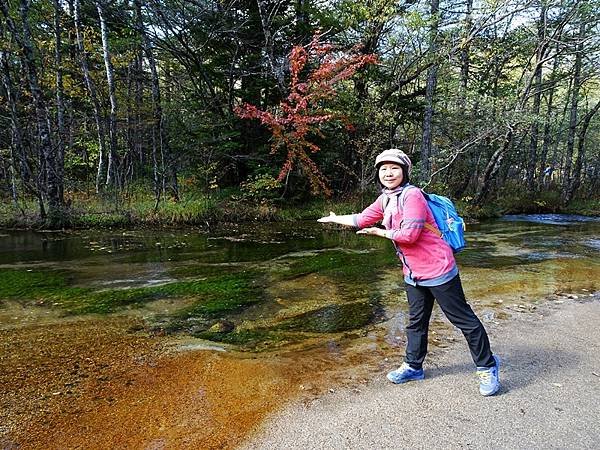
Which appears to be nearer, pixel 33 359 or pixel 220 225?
pixel 33 359

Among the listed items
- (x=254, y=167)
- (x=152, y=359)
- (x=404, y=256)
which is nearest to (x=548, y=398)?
(x=404, y=256)

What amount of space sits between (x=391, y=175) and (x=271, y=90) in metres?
12.0

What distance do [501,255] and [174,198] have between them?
975cm

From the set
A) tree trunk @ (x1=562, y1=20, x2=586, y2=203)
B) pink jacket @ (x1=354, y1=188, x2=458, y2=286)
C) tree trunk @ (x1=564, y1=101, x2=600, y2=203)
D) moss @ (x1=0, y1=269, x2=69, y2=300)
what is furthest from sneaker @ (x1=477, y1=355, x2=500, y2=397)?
A: tree trunk @ (x1=564, y1=101, x2=600, y2=203)

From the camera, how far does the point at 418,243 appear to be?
2.80 meters

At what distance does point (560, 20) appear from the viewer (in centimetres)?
1391

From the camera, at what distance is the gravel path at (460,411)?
2.28 meters

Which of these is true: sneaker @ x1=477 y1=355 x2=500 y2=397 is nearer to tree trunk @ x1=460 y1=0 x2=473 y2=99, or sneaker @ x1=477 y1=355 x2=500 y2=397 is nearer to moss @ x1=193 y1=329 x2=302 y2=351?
moss @ x1=193 y1=329 x2=302 y2=351

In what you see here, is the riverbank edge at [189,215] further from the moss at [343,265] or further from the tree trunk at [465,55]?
the moss at [343,265]

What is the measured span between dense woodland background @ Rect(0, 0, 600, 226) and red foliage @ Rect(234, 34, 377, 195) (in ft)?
0.19

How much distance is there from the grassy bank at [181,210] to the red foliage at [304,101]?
1.55 m

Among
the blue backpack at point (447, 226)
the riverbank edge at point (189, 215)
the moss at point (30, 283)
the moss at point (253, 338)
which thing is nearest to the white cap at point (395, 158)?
the blue backpack at point (447, 226)

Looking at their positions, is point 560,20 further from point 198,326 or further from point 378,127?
point 198,326

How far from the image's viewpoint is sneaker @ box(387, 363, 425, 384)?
9.65 ft
